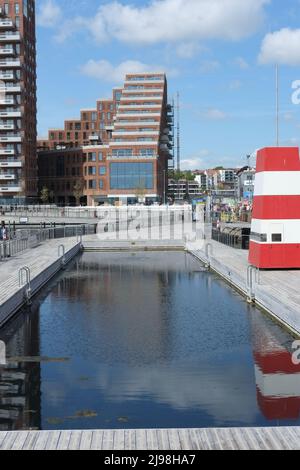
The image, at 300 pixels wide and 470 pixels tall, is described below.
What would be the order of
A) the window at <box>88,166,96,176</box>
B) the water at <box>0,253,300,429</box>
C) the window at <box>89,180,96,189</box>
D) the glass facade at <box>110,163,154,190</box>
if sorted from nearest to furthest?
the water at <box>0,253,300,429</box> < the glass facade at <box>110,163,154,190</box> < the window at <box>89,180,96,189</box> < the window at <box>88,166,96,176</box>

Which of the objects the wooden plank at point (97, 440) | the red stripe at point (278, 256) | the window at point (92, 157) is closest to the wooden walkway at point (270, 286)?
the red stripe at point (278, 256)

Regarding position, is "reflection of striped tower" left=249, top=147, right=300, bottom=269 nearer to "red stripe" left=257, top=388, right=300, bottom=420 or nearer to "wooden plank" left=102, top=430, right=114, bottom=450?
"red stripe" left=257, top=388, right=300, bottom=420

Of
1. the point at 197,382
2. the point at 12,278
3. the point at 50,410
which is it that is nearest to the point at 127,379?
the point at 197,382

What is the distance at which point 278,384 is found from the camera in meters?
15.6

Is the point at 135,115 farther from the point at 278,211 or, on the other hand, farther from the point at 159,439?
the point at 159,439

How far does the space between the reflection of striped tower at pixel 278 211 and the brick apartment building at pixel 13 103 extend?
98.6 meters

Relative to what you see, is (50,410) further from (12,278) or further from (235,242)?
(235,242)

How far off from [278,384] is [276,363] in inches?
80.2

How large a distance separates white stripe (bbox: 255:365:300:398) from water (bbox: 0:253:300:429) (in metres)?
0.03

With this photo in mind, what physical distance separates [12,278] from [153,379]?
50.9 ft

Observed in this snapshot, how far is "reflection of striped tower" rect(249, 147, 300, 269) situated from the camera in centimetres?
3181

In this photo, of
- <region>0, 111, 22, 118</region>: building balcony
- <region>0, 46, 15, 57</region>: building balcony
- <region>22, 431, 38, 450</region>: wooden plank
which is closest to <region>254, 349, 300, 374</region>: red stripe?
<region>22, 431, 38, 450</region>: wooden plank

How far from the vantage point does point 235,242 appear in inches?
1930

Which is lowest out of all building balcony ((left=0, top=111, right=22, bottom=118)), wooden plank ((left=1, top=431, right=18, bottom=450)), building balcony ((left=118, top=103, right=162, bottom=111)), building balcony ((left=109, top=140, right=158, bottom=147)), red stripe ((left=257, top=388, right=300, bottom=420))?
red stripe ((left=257, top=388, right=300, bottom=420))
